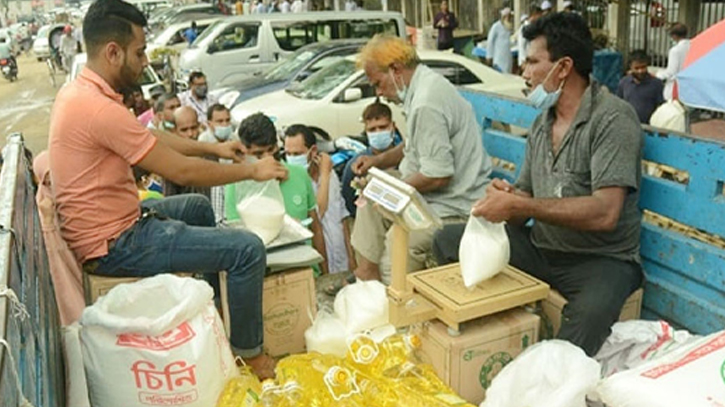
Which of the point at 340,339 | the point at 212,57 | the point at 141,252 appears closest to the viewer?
the point at 141,252

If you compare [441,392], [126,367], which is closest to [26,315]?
[126,367]

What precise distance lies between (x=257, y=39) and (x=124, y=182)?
35.1ft

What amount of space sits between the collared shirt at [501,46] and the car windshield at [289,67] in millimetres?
4325

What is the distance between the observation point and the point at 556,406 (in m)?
2.18

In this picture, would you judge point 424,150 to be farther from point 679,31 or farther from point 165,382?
point 679,31

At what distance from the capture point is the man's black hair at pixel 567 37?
2.73 meters

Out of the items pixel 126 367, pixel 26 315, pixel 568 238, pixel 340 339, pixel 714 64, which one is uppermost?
pixel 714 64

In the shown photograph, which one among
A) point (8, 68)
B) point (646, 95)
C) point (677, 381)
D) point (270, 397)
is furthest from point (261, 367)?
point (8, 68)

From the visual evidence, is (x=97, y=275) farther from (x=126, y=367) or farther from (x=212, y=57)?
(x=212, y=57)

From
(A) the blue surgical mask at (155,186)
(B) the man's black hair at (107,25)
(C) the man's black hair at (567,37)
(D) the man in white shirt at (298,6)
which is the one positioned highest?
(D) the man in white shirt at (298,6)

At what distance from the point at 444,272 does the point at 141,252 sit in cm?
131

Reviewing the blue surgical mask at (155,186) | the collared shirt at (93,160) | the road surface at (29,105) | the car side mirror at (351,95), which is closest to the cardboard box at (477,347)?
the collared shirt at (93,160)

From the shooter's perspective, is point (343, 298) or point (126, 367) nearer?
point (126, 367)

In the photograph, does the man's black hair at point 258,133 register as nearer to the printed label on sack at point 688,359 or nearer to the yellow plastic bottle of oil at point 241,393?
the yellow plastic bottle of oil at point 241,393
